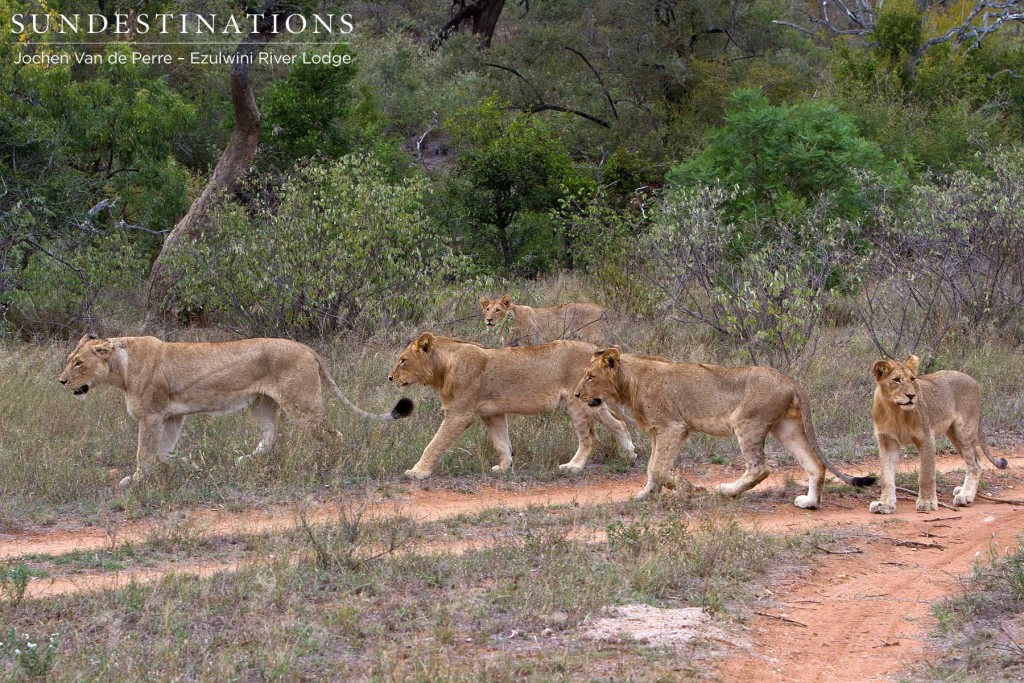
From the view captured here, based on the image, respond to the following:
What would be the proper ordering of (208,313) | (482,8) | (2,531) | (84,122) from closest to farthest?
(2,531), (208,313), (84,122), (482,8)

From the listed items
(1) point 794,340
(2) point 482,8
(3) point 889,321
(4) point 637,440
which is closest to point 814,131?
(3) point 889,321

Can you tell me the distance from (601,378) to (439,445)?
1408 mm

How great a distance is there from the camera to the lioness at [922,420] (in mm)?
8159

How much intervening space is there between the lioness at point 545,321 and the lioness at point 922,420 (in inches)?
219

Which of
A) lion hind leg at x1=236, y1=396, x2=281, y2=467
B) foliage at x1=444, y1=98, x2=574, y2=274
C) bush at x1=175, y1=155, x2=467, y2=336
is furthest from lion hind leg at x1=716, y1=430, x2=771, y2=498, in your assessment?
foliage at x1=444, y1=98, x2=574, y2=274

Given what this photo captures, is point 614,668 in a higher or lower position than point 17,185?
lower

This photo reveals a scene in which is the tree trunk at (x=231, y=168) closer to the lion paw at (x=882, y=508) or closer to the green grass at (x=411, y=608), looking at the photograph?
the green grass at (x=411, y=608)

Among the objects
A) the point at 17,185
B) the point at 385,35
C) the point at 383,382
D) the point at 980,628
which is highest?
the point at 385,35

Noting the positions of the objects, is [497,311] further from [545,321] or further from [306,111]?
[306,111]

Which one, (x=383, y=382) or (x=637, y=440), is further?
(x=383, y=382)

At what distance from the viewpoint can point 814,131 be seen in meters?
17.9

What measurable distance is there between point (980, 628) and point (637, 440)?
188 inches

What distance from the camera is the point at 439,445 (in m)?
9.37

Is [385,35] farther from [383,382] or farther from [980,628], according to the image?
[980,628]
